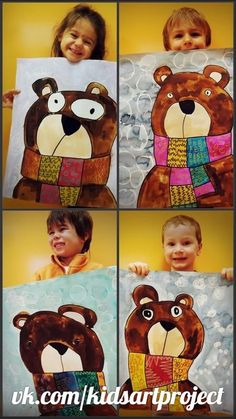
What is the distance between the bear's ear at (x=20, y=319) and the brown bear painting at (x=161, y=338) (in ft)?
1.04

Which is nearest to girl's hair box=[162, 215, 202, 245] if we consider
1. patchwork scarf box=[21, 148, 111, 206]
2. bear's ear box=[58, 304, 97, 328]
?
patchwork scarf box=[21, 148, 111, 206]

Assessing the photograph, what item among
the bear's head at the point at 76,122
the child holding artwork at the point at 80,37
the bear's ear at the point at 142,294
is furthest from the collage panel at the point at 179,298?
the child holding artwork at the point at 80,37

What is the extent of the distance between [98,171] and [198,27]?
0.54 metres

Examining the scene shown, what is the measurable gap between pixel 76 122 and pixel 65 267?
45 cm

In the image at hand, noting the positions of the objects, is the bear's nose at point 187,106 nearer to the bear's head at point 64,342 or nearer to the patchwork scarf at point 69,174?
the patchwork scarf at point 69,174

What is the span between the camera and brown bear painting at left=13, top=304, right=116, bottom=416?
2.05m

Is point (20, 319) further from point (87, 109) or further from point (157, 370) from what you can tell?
point (87, 109)

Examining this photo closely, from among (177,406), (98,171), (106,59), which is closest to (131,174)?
(98,171)

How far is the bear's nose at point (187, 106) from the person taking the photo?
206cm

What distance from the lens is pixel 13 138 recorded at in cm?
207

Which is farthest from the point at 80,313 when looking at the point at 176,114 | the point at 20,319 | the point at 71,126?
the point at 176,114

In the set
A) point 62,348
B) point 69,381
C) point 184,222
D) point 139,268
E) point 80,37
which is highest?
point 80,37

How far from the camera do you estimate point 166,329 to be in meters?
2.04

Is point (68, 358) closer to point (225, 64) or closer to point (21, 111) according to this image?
point (21, 111)
